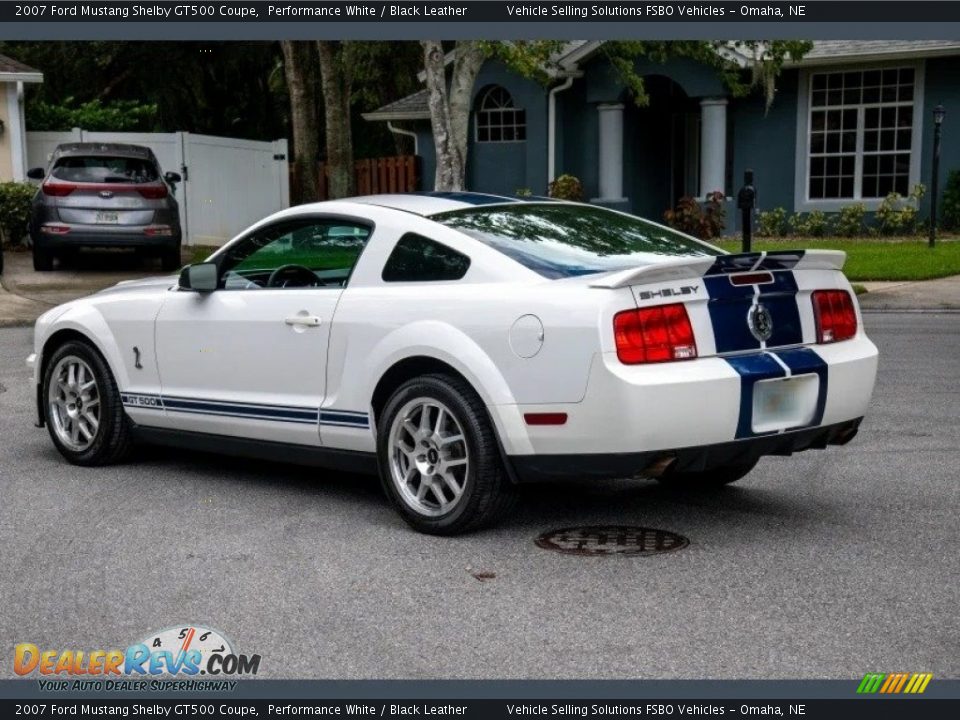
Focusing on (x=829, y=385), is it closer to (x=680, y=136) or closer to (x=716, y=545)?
(x=716, y=545)

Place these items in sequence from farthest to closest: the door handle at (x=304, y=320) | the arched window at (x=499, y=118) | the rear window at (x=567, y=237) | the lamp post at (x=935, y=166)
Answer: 1. the arched window at (x=499, y=118)
2. the lamp post at (x=935, y=166)
3. the door handle at (x=304, y=320)
4. the rear window at (x=567, y=237)

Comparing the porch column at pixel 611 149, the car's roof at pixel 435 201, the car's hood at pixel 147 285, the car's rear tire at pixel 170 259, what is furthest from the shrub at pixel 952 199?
the car's hood at pixel 147 285

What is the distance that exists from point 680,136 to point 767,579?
24962 millimetres

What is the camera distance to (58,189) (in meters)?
19.5

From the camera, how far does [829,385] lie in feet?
20.9

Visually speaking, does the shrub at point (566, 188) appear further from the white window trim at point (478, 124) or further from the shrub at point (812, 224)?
the shrub at point (812, 224)

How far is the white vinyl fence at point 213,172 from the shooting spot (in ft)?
87.6

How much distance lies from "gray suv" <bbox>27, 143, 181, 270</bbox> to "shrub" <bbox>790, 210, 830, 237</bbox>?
1159cm

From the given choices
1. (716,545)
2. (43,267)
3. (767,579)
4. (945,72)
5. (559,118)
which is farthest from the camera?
(559,118)

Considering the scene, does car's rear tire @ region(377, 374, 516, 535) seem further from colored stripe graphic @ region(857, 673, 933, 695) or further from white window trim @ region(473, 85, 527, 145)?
white window trim @ region(473, 85, 527, 145)

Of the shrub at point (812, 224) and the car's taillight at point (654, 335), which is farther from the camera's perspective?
the shrub at point (812, 224)

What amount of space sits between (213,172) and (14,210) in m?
4.81

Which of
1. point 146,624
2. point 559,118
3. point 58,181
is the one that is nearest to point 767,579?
point 146,624

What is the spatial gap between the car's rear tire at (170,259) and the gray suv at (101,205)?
0.04 meters
